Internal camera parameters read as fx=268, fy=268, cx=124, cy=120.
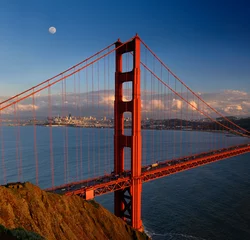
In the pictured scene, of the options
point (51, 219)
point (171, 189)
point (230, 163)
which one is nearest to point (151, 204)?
point (171, 189)

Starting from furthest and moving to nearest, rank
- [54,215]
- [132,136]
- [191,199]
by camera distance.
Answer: [191,199] < [132,136] < [54,215]

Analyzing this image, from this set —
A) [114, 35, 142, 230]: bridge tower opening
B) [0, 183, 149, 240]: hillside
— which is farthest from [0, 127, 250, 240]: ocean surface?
[0, 183, 149, 240]: hillside

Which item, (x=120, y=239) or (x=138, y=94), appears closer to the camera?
(x=120, y=239)

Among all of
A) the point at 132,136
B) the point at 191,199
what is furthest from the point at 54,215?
the point at 191,199

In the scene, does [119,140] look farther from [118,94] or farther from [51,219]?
[51,219]

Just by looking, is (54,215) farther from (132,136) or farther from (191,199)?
(191,199)

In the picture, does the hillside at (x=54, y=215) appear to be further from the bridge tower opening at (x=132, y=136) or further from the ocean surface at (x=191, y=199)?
the ocean surface at (x=191, y=199)

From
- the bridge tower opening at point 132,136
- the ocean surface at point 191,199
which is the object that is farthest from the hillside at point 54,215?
the ocean surface at point 191,199
